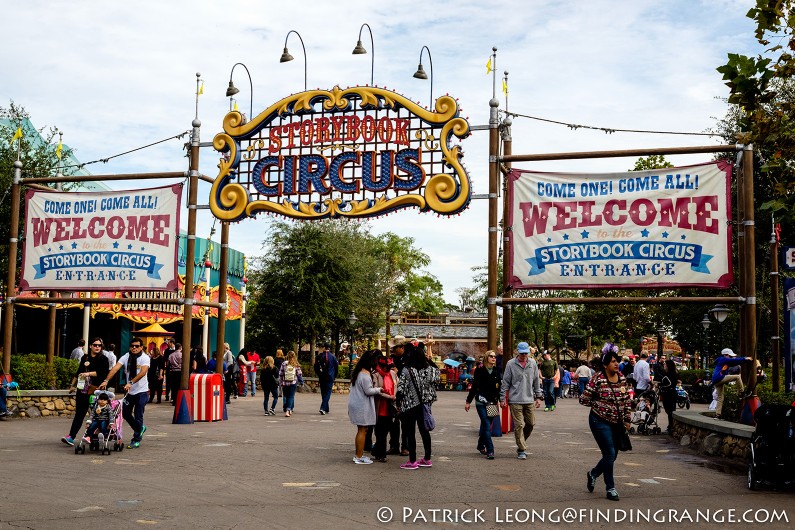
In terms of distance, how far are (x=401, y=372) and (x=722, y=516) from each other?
4870 millimetres

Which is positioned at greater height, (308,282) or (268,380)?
(308,282)

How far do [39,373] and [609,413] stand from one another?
15032 millimetres

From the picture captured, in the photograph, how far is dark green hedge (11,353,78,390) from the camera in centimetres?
1973

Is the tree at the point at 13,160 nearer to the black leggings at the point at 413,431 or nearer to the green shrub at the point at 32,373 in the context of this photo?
the green shrub at the point at 32,373

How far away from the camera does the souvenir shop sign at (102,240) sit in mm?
18688

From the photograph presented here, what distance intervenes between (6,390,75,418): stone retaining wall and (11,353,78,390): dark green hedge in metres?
0.49

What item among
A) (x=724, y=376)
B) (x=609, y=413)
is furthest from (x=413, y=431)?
(x=724, y=376)

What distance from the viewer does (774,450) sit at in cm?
984

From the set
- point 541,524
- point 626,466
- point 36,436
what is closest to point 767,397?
point 626,466

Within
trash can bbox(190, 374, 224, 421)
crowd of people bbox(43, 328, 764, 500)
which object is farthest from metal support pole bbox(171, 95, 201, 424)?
crowd of people bbox(43, 328, 764, 500)

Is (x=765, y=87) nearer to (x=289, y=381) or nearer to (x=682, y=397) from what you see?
(x=289, y=381)

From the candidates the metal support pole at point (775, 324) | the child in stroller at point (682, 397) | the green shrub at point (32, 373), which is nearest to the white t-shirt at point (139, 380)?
the green shrub at point (32, 373)

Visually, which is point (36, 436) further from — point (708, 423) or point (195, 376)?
point (708, 423)

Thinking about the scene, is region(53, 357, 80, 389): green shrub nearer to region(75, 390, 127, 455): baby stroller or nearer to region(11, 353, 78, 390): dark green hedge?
region(11, 353, 78, 390): dark green hedge
